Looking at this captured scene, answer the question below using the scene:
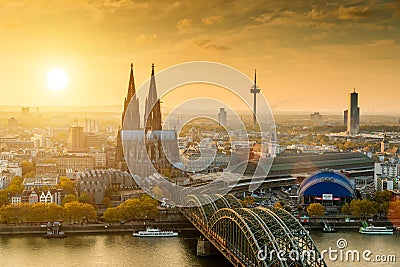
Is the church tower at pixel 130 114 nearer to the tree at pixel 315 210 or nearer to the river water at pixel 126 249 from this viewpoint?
the tree at pixel 315 210

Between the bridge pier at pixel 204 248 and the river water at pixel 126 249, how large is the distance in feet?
0.35

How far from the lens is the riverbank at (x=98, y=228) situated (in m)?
10.6

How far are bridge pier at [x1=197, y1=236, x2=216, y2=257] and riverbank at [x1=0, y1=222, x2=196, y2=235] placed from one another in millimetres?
1676

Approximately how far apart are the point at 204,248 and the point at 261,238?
2.16 metres

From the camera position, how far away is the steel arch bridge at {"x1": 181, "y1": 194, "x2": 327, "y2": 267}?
670 cm

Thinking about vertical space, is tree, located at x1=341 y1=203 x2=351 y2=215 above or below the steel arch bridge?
below

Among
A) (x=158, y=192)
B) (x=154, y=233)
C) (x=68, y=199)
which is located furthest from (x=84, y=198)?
(x=154, y=233)

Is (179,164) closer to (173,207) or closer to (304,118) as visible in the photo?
(173,207)

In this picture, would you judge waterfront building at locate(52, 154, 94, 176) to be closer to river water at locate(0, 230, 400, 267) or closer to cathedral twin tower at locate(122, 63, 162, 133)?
cathedral twin tower at locate(122, 63, 162, 133)

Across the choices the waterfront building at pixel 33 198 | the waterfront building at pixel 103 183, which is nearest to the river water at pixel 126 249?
the waterfront building at pixel 33 198

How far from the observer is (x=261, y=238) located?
23.3ft

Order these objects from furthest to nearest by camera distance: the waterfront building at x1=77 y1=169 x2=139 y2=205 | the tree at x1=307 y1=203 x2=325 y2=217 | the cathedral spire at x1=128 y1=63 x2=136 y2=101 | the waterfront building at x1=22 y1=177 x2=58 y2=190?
the cathedral spire at x1=128 y1=63 x2=136 y2=101 → the waterfront building at x1=22 y1=177 x2=58 y2=190 → the waterfront building at x1=77 y1=169 x2=139 y2=205 → the tree at x1=307 y1=203 x2=325 y2=217

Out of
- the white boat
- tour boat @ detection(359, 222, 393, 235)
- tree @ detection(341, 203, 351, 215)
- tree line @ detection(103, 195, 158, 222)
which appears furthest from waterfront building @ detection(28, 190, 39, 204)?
tour boat @ detection(359, 222, 393, 235)

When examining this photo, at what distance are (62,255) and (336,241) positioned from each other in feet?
13.8
